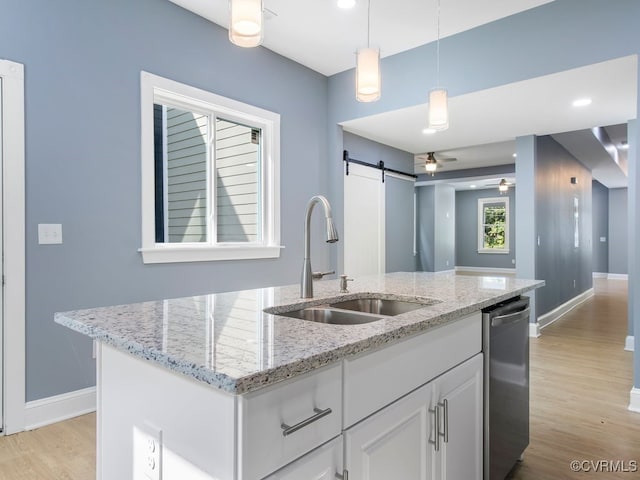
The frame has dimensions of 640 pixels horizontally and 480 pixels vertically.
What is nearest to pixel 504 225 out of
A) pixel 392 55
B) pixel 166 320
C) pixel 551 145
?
pixel 551 145

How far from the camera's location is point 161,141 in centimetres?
319

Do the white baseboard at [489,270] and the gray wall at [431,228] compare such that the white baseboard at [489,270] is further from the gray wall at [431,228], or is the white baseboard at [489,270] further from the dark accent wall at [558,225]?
the dark accent wall at [558,225]

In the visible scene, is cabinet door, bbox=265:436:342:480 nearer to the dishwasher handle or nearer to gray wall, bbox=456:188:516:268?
the dishwasher handle

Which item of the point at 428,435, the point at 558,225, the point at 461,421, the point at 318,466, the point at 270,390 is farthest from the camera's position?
the point at 558,225

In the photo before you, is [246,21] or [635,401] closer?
[246,21]

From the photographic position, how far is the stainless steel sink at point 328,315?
1.60 m

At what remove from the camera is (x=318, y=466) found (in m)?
0.92

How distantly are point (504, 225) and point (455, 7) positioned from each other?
1013 centimetres

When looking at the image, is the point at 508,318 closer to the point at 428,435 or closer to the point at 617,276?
the point at 428,435

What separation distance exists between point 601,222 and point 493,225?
2.75m

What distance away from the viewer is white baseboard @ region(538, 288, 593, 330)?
5.32 meters

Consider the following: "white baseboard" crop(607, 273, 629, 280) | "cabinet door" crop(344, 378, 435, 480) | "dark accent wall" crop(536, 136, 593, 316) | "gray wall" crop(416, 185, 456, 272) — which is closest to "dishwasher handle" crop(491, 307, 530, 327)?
"cabinet door" crop(344, 378, 435, 480)

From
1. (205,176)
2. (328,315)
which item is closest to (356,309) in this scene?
(328,315)

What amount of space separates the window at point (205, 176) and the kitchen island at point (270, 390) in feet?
6.02
